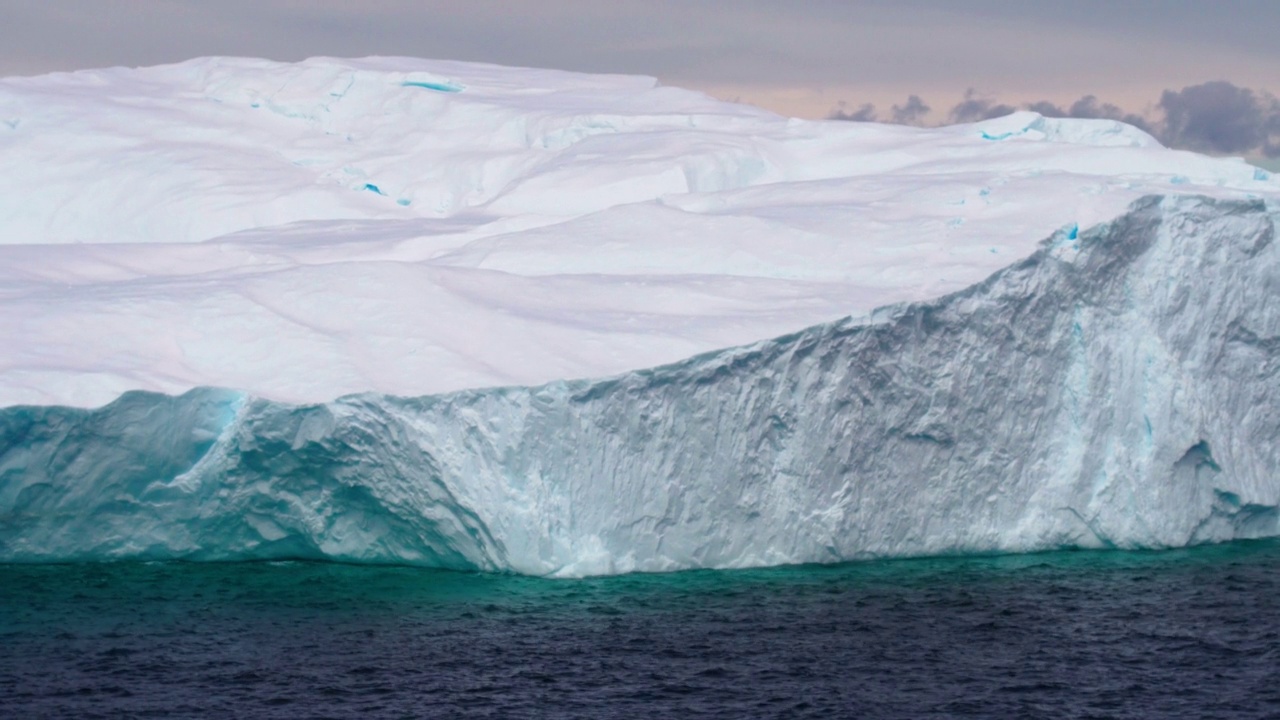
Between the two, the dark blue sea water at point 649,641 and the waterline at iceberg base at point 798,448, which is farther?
the waterline at iceberg base at point 798,448

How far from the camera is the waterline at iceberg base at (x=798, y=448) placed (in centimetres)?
1548

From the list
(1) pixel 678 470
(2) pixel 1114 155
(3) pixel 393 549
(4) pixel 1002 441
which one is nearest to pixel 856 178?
(2) pixel 1114 155

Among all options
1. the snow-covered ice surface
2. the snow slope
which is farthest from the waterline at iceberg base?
the snow slope

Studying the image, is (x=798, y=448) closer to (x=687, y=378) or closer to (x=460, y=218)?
(x=687, y=378)

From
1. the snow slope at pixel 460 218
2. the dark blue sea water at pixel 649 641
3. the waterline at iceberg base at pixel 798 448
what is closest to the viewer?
the dark blue sea water at pixel 649 641

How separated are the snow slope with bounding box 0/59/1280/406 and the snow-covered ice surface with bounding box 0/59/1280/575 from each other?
0.08 metres

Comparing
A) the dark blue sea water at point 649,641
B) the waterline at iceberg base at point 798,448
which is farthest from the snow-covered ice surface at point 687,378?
the dark blue sea water at point 649,641

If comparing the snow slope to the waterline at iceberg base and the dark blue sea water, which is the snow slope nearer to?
the waterline at iceberg base

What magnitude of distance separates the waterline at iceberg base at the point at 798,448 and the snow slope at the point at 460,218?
0.46 meters

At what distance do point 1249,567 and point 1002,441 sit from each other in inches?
125

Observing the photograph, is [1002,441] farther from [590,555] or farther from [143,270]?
[143,270]

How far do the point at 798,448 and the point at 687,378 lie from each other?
65.2 inches

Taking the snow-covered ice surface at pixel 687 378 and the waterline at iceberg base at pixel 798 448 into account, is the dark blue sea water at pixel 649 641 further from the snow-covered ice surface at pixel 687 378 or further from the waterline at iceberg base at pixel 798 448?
the snow-covered ice surface at pixel 687 378

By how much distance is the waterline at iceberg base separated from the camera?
15484 millimetres
